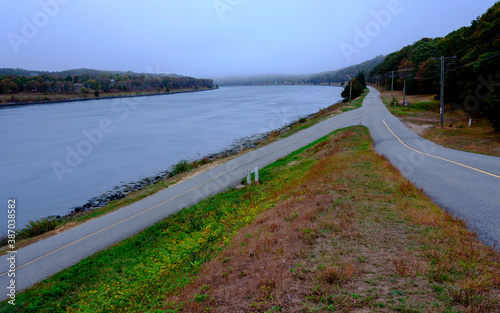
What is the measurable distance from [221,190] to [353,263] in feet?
41.3

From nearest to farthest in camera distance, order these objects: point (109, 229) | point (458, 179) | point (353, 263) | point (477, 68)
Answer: point (353, 263) < point (458, 179) < point (109, 229) < point (477, 68)

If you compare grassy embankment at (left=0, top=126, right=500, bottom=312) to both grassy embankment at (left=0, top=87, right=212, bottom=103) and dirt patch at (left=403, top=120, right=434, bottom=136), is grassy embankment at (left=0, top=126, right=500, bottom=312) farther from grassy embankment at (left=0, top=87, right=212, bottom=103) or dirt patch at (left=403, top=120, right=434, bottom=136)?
grassy embankment at (left=0, top=87, right=212, bottom=103)

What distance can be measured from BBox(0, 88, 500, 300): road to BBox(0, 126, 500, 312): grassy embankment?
109 centimetres

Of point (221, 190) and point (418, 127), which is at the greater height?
point (418, 127)

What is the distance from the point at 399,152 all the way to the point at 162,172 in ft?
76.0

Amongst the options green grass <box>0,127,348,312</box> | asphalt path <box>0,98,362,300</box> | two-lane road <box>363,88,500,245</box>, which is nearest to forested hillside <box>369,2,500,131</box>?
two-lane road <box>363,88,500,245</box>

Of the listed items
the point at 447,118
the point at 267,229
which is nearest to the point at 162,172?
the point at 267,229

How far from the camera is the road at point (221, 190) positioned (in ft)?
31.0

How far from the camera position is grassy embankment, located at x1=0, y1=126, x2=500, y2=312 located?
500 centimetres

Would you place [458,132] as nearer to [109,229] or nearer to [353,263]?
[353,263]

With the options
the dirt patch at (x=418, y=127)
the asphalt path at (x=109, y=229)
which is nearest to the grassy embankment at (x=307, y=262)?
the asphalt path at (x=109, y=229)

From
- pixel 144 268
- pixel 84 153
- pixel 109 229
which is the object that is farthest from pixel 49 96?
pixel 144 268

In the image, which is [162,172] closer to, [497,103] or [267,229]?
[267,229]

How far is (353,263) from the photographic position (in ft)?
20.0
